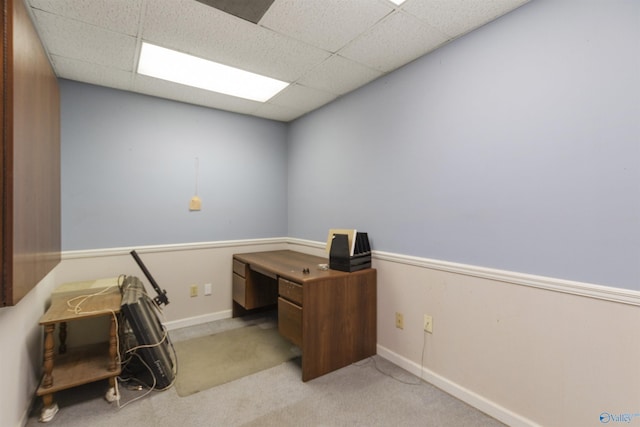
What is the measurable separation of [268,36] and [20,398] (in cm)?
252

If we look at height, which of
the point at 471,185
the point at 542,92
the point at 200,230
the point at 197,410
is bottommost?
the point at 197,410

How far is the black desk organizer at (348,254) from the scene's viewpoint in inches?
89.4

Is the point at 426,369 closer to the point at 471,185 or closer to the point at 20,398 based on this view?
the point at 471,185

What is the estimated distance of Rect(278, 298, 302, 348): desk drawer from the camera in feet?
6.81

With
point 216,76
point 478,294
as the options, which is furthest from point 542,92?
point 216,76

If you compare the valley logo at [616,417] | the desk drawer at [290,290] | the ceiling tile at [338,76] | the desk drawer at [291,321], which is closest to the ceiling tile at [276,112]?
the ceiling tile at [338,76]

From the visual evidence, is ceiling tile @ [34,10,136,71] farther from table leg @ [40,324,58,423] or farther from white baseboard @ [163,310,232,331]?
white baseboard @ [163,310,232,331]

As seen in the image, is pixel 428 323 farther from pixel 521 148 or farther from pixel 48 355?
pixel 48 355

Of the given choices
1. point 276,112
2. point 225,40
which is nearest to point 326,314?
point 225,40

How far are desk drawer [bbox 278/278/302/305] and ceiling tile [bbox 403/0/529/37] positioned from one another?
6.12ft

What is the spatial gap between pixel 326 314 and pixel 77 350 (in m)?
1.86

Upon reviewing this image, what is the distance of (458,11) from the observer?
1.61 metres

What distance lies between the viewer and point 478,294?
175 centimetres

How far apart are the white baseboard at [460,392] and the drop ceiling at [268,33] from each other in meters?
2.25
